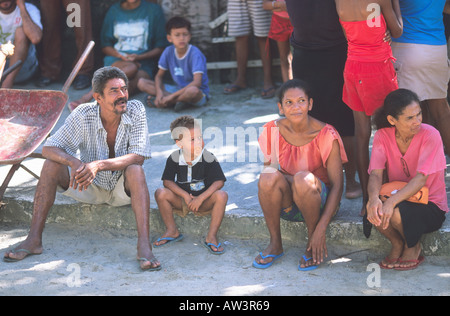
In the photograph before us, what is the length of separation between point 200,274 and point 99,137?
119cm

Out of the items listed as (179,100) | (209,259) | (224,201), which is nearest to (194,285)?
(209,259)

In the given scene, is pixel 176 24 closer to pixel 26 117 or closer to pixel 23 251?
pixel 26 117

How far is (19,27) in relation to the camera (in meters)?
7.15

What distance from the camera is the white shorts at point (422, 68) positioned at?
4.18m

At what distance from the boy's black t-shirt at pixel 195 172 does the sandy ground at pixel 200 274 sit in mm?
381

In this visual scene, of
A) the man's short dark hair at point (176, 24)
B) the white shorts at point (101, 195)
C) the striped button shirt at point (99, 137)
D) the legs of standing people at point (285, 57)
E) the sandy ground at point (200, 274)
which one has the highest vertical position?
the man's short dark hair at point (176, 24)

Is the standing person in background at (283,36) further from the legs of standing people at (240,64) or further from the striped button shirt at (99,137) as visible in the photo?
the striped button shirt at (99,137)

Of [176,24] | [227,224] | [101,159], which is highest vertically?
[176,24]

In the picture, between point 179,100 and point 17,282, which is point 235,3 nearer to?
point 179,100

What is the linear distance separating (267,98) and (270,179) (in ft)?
10.7

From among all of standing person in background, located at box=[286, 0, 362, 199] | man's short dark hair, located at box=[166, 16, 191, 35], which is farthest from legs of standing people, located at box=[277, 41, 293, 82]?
standing person in background, located at box=[286, 0, 362, 199]

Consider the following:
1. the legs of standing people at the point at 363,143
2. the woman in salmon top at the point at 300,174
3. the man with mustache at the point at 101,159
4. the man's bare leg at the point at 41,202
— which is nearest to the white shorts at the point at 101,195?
the man with mustache at the point at 101,159

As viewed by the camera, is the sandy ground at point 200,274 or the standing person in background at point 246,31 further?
the standing person in background at point 246,31

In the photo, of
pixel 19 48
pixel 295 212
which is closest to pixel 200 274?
pixel 295 212
